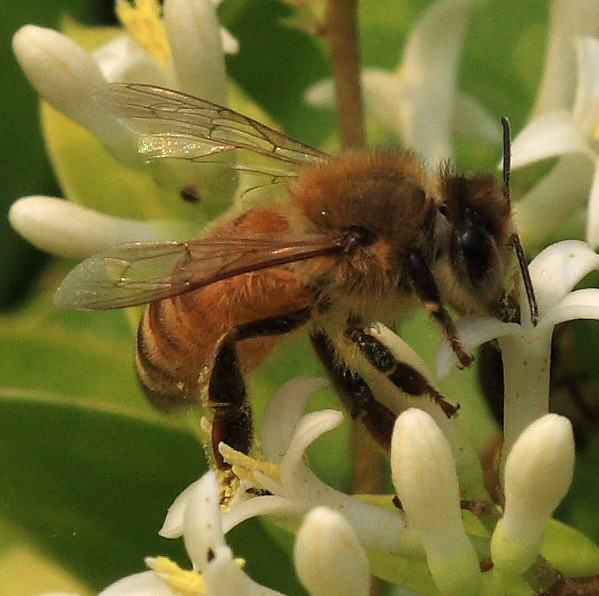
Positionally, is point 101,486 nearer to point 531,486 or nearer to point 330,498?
point 330,498

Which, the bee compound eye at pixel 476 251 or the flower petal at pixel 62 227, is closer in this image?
the bee compound eye at pixel 476 251

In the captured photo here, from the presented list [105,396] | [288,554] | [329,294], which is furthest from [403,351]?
[105,396]

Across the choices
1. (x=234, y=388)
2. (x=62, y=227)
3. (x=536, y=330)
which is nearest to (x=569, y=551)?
(x=536, y=330)

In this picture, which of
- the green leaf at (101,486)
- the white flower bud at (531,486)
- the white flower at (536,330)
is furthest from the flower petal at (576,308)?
the green leaf at (101,486)

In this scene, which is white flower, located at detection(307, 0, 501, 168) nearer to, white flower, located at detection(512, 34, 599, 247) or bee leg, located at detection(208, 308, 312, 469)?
white flower, located at detection(512, 34, 599, 247)

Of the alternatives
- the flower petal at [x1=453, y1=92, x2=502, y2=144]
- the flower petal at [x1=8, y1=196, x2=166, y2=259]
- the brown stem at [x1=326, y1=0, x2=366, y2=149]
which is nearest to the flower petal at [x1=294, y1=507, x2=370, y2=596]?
the flower petal at [x1=8, y1=196, x2=166, y2=259]

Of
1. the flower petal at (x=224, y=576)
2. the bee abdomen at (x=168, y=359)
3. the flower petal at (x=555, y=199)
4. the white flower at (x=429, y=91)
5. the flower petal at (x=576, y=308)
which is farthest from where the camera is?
the white flower at (x=429, y=91)

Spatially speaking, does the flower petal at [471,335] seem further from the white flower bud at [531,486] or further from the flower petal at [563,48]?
the flower petal at [563,48]
